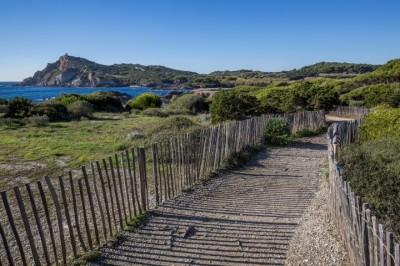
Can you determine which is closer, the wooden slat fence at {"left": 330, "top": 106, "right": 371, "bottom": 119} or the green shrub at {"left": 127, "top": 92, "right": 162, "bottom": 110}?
the wooden slat fence at {"left": 330, "top": 106, "right": 371, "bottom": 119}

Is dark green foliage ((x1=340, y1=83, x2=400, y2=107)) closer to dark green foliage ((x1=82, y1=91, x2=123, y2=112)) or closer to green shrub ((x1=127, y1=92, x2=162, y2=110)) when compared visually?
green shrub ((x1=127, y1=92, x2=162, y2=110))

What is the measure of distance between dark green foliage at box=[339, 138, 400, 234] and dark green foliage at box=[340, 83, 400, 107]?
82.0 ft

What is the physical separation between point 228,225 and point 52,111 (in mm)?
21390

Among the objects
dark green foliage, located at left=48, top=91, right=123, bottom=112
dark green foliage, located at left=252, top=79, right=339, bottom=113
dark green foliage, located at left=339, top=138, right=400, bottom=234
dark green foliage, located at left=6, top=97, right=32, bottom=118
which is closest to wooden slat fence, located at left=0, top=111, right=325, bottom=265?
dark green foliage, located at left=339, top=138, right=400, bottom=234

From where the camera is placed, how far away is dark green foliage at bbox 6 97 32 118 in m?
23.8

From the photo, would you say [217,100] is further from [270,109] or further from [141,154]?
[141,154]

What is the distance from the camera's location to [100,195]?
302 inches

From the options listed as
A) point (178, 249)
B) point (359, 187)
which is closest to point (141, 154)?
point (178, 249)

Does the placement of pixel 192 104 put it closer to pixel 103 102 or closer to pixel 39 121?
pixel 103 102

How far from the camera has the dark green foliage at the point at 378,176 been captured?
215 inches

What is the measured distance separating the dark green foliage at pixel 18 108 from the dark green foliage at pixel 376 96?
28839 millimetres

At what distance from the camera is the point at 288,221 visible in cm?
646

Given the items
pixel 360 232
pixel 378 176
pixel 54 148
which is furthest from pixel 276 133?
pixel 360 232

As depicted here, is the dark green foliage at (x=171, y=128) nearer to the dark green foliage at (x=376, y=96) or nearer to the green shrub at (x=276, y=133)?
the green shrub at (x=276, y=133)
